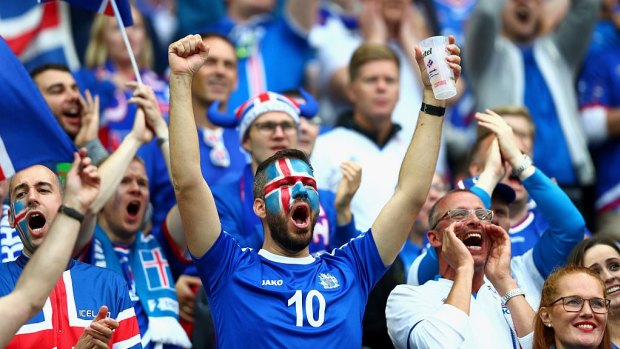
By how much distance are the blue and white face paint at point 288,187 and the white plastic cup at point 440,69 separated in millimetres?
793

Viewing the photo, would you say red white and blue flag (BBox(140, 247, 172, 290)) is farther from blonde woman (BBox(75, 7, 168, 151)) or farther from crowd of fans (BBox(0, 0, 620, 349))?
blonde woman (BBox(75, 7, 168, 151))

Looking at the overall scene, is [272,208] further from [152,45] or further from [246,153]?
[152,45]

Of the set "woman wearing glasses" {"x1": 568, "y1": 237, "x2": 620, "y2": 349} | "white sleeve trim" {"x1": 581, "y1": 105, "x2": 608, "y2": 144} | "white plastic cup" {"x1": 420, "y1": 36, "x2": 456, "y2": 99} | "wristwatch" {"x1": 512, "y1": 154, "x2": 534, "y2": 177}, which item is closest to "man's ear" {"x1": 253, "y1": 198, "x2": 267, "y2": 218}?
"white plastic cup" {"x1": 420, "y1": 36, "x2": 456, "y2": 99}

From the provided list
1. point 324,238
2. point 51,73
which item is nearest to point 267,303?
point 324,238

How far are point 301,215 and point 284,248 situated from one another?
0.63ft

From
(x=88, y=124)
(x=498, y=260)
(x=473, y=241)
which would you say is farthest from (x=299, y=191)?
(x=88, y=124)

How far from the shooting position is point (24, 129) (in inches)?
273

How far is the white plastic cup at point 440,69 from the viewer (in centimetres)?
639

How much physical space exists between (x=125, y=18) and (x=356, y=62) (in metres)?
2.06

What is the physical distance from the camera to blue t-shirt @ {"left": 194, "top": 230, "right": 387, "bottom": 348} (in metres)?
6.07

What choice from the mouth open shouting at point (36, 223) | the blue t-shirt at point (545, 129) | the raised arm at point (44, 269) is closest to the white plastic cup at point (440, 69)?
the raised arm at point (44, 269)

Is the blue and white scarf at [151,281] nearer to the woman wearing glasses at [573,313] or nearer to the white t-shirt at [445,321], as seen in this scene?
the white t-shirt at [445,321]

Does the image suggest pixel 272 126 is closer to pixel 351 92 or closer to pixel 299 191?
pixel 351 92

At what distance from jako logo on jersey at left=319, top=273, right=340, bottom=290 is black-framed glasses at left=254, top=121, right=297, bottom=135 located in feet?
5.95
